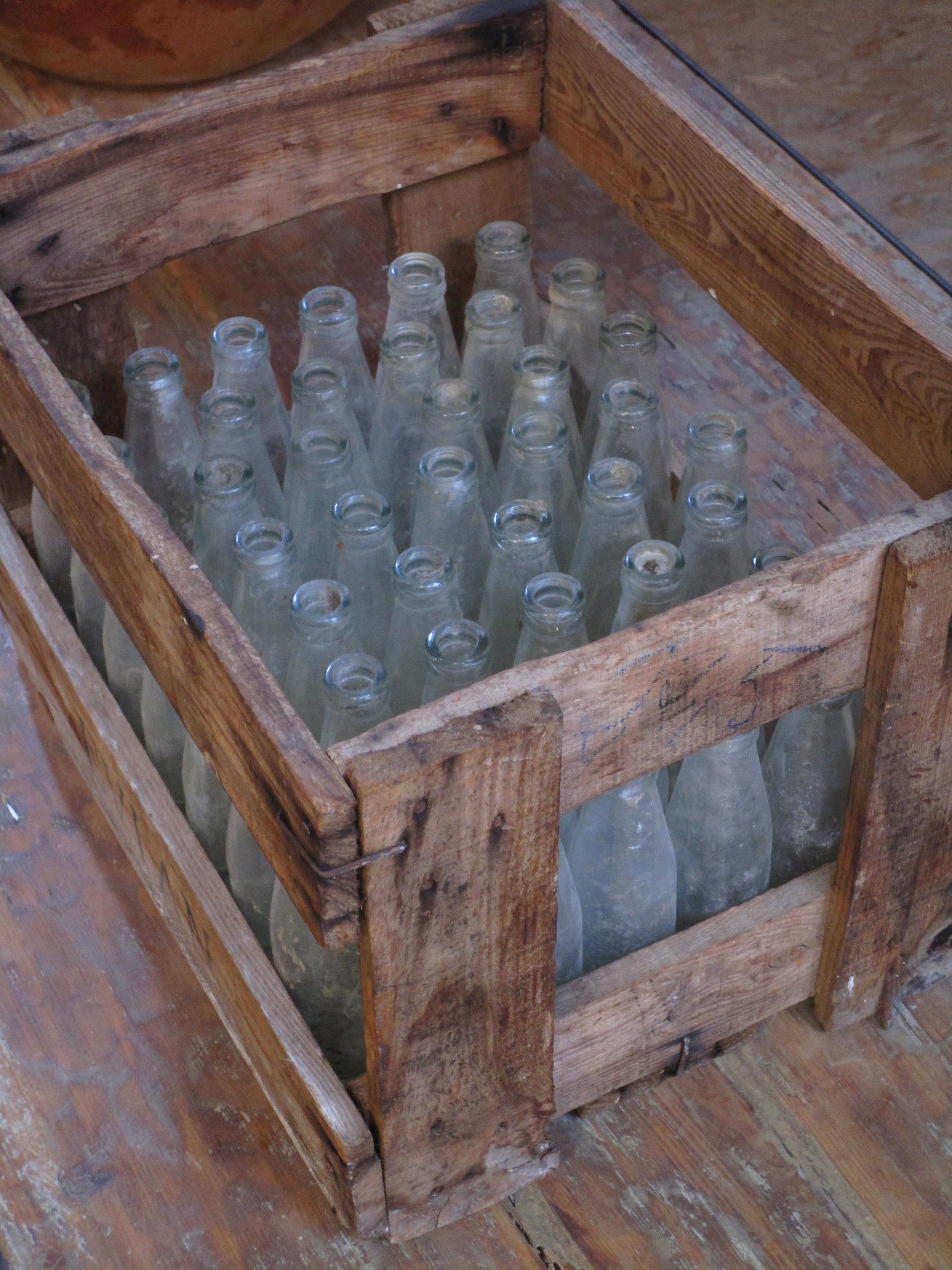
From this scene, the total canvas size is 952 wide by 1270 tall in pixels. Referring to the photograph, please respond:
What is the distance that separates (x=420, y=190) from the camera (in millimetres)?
1226

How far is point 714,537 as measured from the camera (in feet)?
3.07

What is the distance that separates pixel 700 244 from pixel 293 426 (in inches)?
12.7

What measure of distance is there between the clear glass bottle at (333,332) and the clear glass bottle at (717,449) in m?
0.27

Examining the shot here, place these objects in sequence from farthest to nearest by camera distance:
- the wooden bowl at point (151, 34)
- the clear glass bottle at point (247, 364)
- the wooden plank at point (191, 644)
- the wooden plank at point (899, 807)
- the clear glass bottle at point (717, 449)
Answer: the wooden bowl at point (151, 34) → the clear glass bottle at point (247, 364) → the clear glass bottle at point (717, 449) → the wooden plank at point (899, 807) → the wooden plank at point (191, 644)

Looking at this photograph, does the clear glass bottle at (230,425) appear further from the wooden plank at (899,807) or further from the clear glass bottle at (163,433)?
the wooden plank at (899,807)

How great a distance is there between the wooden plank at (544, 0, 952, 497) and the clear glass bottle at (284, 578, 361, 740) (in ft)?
1.17

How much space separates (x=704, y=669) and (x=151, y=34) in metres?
1.44

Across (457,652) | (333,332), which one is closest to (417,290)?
(333,332)

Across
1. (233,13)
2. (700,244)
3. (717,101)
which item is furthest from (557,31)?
(233,13)

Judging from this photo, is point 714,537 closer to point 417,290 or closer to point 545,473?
point 545,473

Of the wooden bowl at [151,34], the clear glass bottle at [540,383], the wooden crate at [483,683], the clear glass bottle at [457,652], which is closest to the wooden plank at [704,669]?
the wooden crate at [483,683]

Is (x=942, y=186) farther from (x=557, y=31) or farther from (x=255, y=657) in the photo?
(x=255, y=657)

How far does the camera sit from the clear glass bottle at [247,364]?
3.59 feet

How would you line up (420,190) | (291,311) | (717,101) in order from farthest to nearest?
1. (717,101)
2. (291,311)
3. (420,190)
